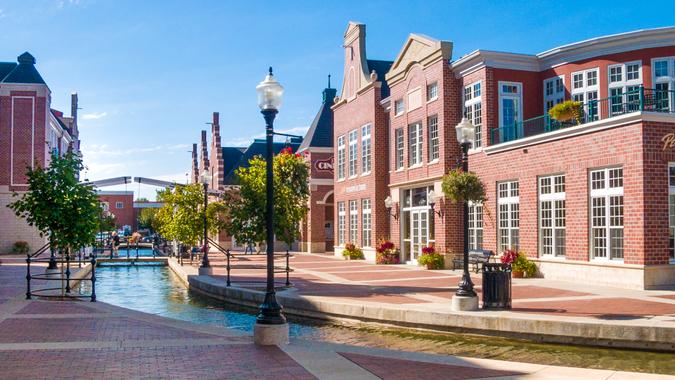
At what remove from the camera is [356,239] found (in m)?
36.2

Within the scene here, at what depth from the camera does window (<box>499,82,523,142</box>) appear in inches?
981

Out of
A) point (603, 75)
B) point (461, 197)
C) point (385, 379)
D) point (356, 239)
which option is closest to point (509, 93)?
point (603, 75)

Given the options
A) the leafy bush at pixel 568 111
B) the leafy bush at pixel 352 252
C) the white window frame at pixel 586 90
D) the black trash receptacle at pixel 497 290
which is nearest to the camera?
the black trash receptacle at pixel 497 290

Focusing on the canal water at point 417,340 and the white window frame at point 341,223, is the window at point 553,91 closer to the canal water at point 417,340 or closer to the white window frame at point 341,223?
the canal water at point 417,340

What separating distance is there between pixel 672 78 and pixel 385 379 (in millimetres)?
19756

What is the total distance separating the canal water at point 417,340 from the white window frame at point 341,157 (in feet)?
60.5

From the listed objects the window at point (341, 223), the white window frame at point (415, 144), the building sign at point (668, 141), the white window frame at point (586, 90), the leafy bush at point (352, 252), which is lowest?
the leafy bush at point (352, 252)

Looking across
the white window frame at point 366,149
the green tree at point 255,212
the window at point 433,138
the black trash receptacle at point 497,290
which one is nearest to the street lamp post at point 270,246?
the black trash receptacle at point 497,290

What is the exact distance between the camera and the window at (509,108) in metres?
24.9

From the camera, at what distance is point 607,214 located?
752 inches

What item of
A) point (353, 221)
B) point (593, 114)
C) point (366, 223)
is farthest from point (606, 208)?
point (353, 221)

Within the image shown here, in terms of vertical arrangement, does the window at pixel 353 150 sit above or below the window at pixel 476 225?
above

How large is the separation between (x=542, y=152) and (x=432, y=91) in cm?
747

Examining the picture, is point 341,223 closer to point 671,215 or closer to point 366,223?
point 366,223
